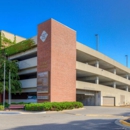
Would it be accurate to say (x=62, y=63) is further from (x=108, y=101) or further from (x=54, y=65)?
(x=108, y=101)

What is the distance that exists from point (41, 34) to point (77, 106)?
39.2 ft

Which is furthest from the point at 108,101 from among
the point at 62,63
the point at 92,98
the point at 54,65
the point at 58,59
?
the point at 54,65

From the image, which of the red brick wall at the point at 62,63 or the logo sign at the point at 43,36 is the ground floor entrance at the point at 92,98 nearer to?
the red brick wall at the point at 62,63

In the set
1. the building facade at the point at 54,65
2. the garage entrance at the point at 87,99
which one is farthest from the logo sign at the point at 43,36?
the garage entrance at the point at 87,99

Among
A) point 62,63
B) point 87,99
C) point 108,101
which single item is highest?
point 62,63

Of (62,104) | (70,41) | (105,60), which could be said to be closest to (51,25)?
(70,41)

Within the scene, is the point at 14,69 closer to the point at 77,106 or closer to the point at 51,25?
the point at 51,25

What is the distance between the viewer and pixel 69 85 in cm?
2989

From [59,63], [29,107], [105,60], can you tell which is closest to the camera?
[29,107]

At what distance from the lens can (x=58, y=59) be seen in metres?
28.3

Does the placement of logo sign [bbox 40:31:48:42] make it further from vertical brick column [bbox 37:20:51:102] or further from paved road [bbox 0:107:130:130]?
paved road [bbox 0:107:130:130]

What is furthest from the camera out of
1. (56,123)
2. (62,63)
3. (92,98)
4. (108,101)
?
(108,101)

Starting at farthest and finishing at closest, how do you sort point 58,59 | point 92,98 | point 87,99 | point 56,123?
point 87,99 → point 92,98 → point 58,59 → point 56,123

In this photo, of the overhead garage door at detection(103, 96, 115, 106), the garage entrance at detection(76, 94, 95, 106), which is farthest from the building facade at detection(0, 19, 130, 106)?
the overhead garage door at detection(103, 96, 115, 106)
